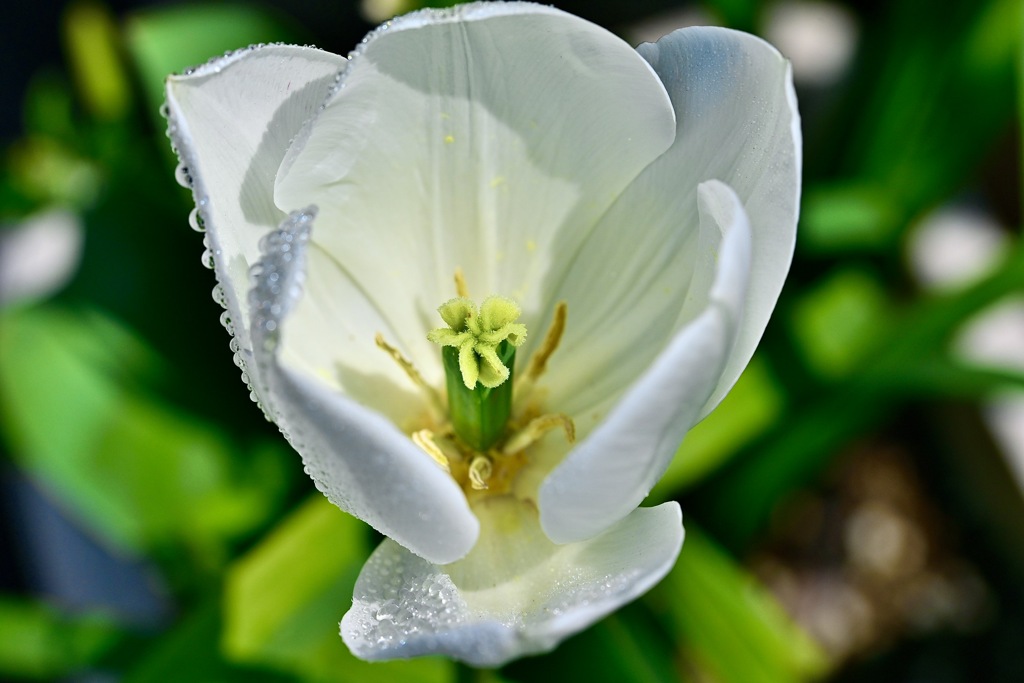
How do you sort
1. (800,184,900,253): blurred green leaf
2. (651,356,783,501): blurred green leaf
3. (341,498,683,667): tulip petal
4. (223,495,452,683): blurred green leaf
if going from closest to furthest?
(341,498,683,667): tulip petal < (223,495,452,683): blurred green leaf < (651,356,783,501): blurred green leaf < (800,184,900,253): blurred green leaf

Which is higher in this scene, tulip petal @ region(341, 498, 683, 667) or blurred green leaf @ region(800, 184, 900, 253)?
tulip petal @ region(341, 498, 683, 667)

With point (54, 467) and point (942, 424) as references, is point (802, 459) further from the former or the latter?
point (54, 467)

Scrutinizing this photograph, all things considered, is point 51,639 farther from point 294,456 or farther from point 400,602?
point 400,602

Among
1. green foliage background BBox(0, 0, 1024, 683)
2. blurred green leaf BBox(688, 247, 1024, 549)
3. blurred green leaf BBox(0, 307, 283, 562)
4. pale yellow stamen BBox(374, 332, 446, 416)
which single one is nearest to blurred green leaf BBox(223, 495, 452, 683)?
green foliage background BBox(0, 0, 1024, 683)

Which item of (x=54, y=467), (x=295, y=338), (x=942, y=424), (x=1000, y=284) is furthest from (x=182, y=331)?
(x=942, y=424)

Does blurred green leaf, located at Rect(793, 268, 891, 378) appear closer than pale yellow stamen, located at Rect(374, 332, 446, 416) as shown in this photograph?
No

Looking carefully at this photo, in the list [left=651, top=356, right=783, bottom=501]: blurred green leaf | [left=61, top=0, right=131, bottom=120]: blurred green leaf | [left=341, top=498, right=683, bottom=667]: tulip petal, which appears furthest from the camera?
[left=61, top=0, right=131, bottom=120]: blurred green leaf

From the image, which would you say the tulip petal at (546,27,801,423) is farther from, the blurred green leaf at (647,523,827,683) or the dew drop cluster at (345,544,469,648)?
the blurred green leaf at (647,523,827,683)

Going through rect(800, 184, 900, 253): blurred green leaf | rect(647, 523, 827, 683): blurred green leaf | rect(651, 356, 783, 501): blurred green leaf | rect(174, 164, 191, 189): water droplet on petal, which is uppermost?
rect(174, 164, 191, 189): water droplet on petal
